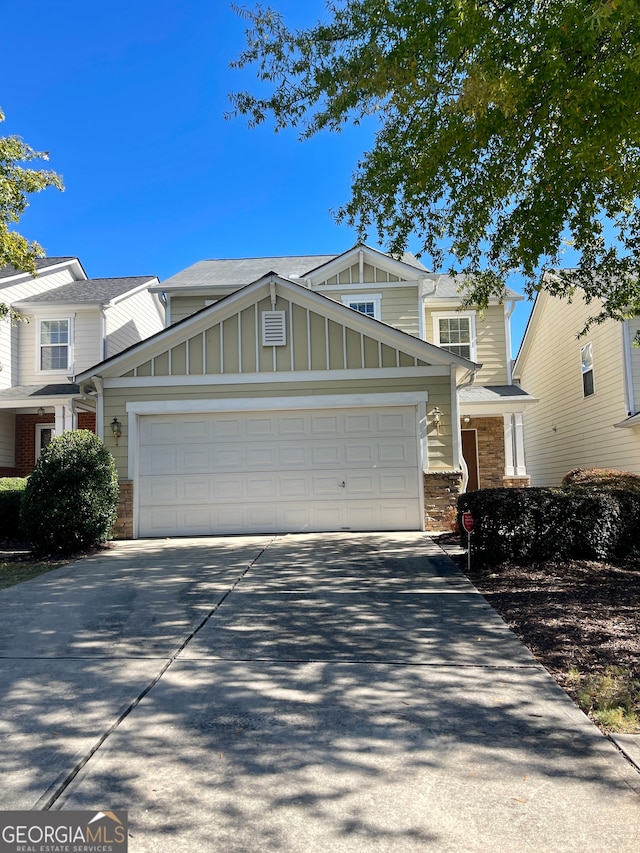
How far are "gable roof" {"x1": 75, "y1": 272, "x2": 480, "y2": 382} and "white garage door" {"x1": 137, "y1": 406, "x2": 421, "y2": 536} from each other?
1.25m

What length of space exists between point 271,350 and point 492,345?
7.69m

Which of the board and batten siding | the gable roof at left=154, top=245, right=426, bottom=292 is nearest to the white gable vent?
the board and batten siding

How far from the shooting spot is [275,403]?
11.7m

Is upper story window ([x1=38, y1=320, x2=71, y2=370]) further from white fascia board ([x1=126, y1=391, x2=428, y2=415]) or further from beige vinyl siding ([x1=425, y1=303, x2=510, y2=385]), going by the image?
beige vinyl siding ([x1=425, y1=303, x2=510, y2=385])

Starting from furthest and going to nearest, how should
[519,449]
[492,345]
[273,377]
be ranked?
[492,345] → [519,449] → [273,377]

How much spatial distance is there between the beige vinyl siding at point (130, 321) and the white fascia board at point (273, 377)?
638 centimetres

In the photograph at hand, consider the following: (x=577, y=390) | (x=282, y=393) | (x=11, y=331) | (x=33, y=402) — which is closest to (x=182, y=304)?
(x=33, y=402)

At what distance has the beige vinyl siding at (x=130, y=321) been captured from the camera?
59.6ft

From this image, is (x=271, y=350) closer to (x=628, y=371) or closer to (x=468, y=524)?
(x=468, y=524)

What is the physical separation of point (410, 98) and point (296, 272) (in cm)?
1227

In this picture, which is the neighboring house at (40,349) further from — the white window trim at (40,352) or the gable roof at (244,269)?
the gable roof at (244,269)

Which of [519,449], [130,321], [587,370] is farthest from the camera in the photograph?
[130,321]

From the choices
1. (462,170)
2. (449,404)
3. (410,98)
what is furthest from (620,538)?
(410,98)

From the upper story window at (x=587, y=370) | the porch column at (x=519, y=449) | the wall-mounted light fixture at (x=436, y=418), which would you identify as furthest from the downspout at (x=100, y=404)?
the upper story window at (x=587, y=370)
